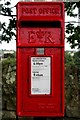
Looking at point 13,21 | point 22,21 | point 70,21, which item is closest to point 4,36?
point 13,21

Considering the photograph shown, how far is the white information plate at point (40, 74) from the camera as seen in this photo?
382 centimetres

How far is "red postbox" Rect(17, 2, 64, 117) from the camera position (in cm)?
377

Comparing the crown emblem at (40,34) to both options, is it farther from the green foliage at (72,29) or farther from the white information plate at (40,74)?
the green foliage at (72,29)

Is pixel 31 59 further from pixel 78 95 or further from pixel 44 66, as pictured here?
pixel 78 95

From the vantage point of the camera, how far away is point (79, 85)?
16.8 feet

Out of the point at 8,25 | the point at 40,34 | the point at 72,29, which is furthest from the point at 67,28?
the point at 40,34

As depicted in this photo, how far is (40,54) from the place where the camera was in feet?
12.5

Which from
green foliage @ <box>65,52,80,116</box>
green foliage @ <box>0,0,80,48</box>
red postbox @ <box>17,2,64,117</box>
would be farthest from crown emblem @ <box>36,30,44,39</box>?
green foliage @ <box>65,52,80,116</box>

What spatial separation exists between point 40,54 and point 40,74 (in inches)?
8.2

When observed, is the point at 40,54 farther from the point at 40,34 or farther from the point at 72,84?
the point at 72,84

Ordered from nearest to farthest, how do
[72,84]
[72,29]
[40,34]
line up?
[40,34], [72,29], [72,84]

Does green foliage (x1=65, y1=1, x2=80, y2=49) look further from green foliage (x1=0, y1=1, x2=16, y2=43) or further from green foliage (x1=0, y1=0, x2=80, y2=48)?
green foliage (x1=0, y1=1, x2=16, y2=43)

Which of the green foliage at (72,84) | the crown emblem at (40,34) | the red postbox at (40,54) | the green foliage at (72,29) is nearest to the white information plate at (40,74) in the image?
the red postbox at (40,54)

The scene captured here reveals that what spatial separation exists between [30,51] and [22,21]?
1.04 feet
